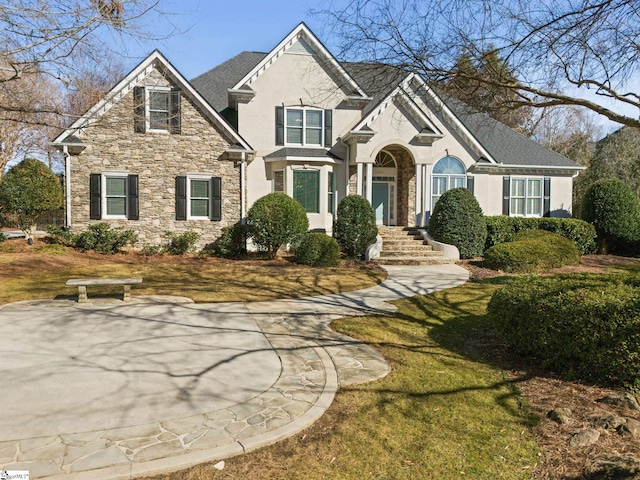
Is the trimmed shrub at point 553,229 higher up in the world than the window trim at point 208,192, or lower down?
lower down

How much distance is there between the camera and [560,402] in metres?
4.64

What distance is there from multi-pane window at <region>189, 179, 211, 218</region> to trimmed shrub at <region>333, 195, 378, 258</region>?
5151 mm

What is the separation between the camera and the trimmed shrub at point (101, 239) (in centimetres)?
1560

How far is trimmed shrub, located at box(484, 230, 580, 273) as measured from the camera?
→ 1335 centimetres

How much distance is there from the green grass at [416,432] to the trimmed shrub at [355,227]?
962cm

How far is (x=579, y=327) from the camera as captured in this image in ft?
17.0

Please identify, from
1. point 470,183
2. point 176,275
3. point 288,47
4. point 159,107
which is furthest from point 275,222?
point 470,183

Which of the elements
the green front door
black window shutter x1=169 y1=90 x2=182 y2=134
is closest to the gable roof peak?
black window shutter x1=169 y1=90 x2=182 y2=134

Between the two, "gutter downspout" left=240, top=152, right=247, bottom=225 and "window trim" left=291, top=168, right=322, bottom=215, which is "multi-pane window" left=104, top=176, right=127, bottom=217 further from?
"window trim" left=291, top=168, right=322, bottom=215

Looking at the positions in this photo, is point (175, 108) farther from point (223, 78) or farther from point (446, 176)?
point (446, 176)

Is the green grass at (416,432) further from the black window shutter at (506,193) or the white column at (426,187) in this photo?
the black window shutter at (506,193)

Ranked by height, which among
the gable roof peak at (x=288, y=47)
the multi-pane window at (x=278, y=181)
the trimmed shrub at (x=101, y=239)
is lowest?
the trimmed shrub at (x=101, y=239)

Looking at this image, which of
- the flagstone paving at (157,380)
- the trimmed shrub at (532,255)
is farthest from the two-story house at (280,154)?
the flagstone paving at (157,380)

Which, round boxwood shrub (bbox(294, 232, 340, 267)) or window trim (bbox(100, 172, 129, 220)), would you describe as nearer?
round boxwood shrub (bbox(294, 232, 340, 267))
